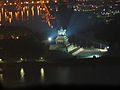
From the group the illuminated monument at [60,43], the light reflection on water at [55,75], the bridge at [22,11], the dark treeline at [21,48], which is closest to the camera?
the light reflection on water at [55,75]

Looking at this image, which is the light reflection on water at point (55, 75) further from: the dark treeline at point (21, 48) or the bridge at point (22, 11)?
the bridge at point (22, 11)

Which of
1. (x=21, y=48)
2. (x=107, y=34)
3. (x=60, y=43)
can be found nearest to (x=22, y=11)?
(x=107, y=34)

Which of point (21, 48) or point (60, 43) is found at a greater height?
point (60, 43)

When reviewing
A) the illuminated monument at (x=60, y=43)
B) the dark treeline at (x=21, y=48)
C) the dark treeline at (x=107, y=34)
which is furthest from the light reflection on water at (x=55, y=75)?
the dark treeline at (x=107, y=34)

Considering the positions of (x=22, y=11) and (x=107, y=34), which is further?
(x=22, y=11)

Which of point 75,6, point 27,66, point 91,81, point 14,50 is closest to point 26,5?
point 75,6

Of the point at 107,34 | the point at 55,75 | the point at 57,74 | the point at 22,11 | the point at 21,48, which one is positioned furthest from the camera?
the point at 22,11

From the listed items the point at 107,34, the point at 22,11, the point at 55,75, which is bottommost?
the point at 55,75

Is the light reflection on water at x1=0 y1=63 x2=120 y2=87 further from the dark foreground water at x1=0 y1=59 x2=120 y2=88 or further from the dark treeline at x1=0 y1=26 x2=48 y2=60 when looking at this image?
the dark treeline at x1=0 y1=26 x2=48 y2=60

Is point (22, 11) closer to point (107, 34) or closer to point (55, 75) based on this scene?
point (107, 34)

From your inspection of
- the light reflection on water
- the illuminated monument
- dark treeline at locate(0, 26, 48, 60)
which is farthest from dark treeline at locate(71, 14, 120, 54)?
the light reflection on water
